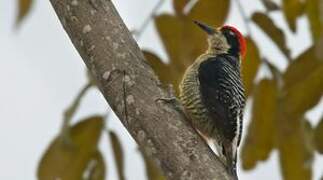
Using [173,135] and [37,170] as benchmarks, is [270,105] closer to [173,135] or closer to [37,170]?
[173,135]

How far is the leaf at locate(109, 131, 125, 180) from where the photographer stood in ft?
7.57

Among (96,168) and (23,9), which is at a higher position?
(23,9)

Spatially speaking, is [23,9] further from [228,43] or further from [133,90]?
[228,43]

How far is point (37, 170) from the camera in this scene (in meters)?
2.35

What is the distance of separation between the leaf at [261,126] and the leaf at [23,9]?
849 mm

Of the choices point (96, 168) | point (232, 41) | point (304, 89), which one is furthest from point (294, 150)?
point (232, 41)

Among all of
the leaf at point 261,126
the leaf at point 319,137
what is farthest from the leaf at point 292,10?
the leaf at point 319,137

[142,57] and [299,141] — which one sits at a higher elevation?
[142,57]

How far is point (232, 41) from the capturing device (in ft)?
12.4

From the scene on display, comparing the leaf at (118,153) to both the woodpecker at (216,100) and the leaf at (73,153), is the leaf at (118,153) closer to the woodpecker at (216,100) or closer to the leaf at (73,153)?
the leaf at (73,153)

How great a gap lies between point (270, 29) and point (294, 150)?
486 mm

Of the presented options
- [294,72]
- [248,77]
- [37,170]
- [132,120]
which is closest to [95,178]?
[37,170]

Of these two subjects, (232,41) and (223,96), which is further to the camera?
(232,41)

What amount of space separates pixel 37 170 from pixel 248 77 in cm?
82
